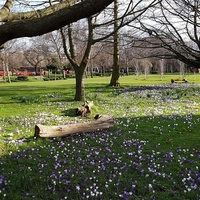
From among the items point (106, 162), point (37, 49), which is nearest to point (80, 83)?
point (106, 162)

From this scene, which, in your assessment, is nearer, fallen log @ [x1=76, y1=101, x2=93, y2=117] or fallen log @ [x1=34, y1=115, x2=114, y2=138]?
fallen log @ [x1=34, y1=115, x2=114, y2=138]

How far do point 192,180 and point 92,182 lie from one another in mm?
2008

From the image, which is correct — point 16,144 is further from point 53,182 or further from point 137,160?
point 137,160

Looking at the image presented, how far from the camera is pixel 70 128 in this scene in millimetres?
8883

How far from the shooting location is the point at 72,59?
59.2 ft

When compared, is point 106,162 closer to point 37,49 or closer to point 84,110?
point 84,110

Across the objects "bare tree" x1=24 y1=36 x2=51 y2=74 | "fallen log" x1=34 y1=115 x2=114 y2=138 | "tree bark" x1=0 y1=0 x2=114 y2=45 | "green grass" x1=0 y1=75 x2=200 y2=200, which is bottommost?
"green grass" x1=0 y1=75 x2=200 y2=200

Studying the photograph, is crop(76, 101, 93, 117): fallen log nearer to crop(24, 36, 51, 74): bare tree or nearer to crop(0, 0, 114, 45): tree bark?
crop(0, 0, 114, 45): tree bark

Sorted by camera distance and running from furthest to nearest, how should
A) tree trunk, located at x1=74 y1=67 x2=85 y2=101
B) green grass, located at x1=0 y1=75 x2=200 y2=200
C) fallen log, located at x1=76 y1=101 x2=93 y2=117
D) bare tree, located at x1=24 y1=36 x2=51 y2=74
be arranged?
bare tree, located at x1=24 y1=36 x2=51 y2=74 → tree trunk, located at x1=74 y1=67 x2=85 y2=101 → fallen log, located at x1=76 y1=101 x2=93 y2=117 → green grass, located at x1=0 y1=75 x2=200 y2=200

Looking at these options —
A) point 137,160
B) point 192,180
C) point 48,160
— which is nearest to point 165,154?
point 137,160

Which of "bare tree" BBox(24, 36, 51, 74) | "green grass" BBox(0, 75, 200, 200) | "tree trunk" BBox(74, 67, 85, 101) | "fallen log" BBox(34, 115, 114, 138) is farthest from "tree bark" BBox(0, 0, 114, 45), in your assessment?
"bare tree" BBox(24, 36, 51, 74)

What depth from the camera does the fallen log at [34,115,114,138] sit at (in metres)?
8.47

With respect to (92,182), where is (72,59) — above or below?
above

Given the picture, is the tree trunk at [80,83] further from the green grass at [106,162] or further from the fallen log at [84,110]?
the green grass at [106,162]
